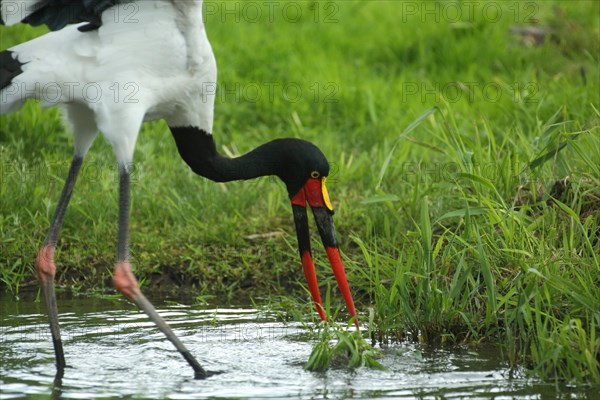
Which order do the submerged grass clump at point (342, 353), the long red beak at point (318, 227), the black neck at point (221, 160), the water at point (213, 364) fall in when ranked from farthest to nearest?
the black neck at point (221, 160) < the long red beak at point (318, 227) < the submerged grass clump at point (342, 353) < the water at point (213, 364)

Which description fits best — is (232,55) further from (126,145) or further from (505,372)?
(505,372)

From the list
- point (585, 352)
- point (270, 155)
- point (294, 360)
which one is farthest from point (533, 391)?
point (270, 155)

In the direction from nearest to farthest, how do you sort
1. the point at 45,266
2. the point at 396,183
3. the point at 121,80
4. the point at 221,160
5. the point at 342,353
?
1. the point at 342,353
2. the point at 121,80
3. the point at 45,266
4. the point at 221,160
5. the point at 396,183

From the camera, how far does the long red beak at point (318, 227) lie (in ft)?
16.5

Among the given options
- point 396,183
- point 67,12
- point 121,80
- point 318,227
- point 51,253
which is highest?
point 67,12

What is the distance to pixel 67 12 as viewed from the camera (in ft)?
15.7

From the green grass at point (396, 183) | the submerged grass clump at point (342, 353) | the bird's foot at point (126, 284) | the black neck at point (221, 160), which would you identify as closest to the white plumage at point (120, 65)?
the black neck at point (221, 160)

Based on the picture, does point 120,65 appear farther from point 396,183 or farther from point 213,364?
point 396,183

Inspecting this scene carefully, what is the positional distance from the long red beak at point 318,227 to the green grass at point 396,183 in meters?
0.15

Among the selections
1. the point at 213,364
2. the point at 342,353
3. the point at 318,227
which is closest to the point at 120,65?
the point at 318,227

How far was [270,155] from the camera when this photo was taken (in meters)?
5.19

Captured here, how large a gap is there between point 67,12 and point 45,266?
47.0 inches

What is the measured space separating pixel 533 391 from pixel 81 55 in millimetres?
2404

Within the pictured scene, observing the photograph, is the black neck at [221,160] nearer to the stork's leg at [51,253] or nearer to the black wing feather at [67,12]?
the stork's leg at [51,253]
